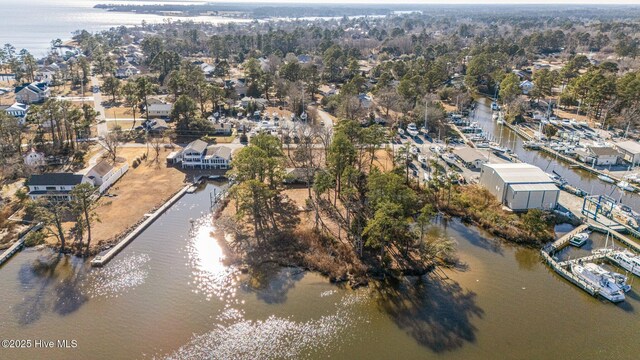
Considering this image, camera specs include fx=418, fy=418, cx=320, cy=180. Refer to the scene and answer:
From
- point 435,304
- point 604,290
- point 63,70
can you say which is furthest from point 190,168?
point 63,70

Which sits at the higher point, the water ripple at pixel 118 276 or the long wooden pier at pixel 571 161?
the long wooden pier at pixel 571 161

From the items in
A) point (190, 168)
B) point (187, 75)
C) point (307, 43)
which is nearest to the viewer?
point (190, 168)

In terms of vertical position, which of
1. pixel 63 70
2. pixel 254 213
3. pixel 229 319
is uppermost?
pixel 63 70

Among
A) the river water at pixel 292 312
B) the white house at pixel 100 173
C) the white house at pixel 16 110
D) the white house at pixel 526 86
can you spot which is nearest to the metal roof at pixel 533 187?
the river water at pixel 292 312

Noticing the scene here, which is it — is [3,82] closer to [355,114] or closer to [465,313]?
[355,114]

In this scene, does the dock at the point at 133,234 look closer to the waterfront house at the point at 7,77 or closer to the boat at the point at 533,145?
the boat at the point at 533,145

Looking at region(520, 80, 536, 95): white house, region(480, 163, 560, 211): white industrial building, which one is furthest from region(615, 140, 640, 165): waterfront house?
region(520, 80, 536, 95): white house
